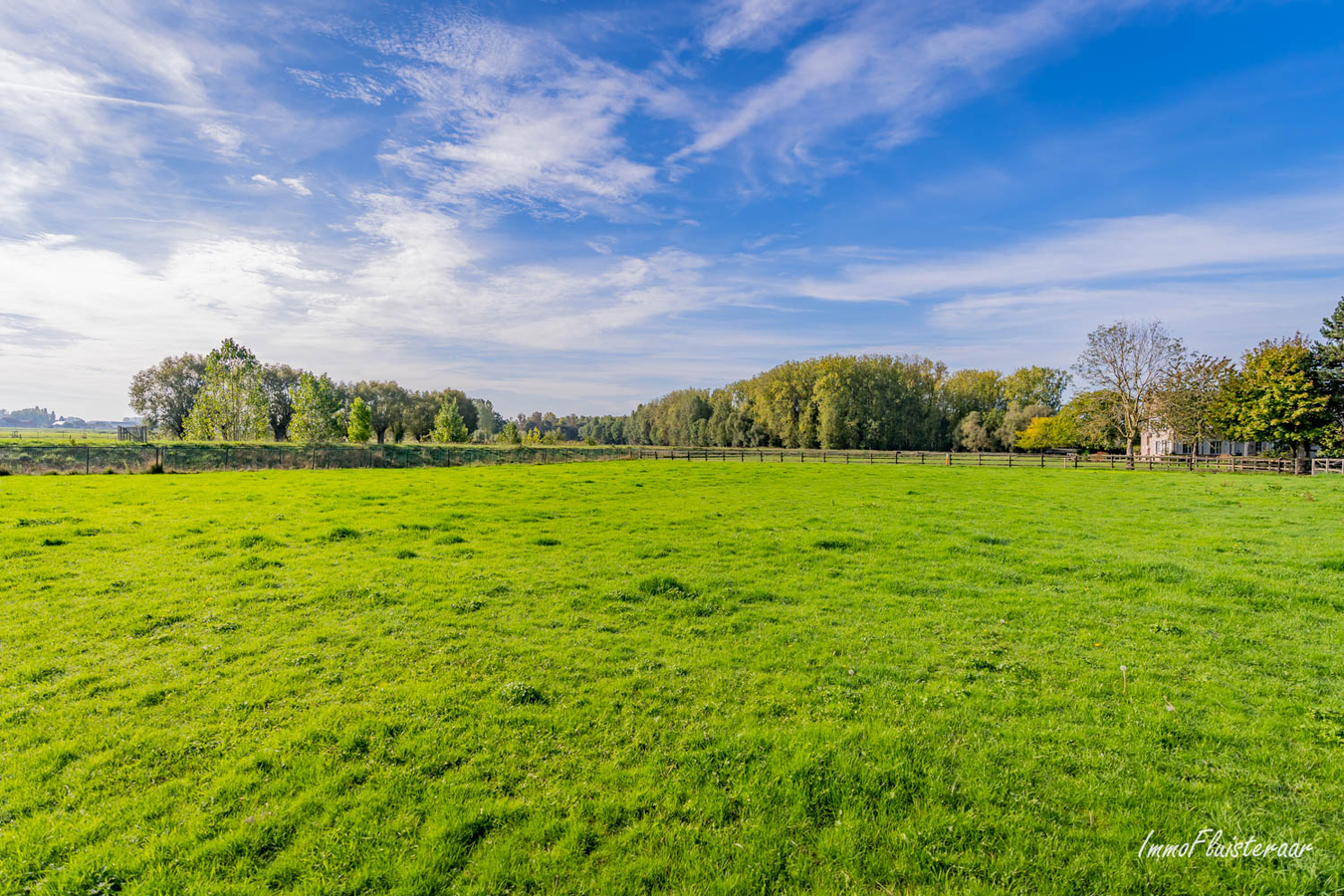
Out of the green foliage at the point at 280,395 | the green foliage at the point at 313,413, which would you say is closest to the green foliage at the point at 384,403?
the green foliage at the point at 280,395

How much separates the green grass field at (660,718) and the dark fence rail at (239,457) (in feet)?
82.0

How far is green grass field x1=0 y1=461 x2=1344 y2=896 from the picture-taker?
13.2 ft

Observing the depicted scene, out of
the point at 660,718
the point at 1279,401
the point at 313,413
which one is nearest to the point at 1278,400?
the point at 1279,401

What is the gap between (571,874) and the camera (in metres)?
3.89

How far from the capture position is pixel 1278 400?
52500mm

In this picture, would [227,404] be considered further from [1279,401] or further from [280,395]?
[1279,401]

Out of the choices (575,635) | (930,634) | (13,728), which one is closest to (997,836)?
(930,634)

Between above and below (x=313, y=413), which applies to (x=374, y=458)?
below

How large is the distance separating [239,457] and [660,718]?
43.1 meters

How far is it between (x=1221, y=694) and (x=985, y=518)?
12232 millimetres

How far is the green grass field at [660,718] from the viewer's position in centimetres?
402

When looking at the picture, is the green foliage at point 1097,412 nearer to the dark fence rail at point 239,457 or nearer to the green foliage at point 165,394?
the dark fence rail at point 239,457

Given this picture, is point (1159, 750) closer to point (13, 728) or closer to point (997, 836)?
point (997, 836)

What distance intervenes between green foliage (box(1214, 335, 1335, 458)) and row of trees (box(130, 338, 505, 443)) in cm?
9031
